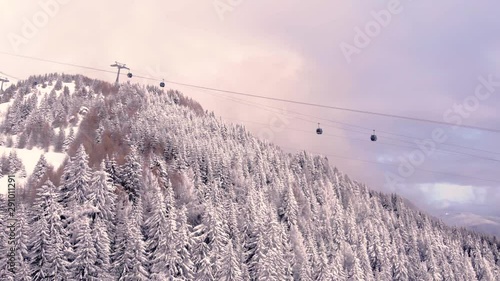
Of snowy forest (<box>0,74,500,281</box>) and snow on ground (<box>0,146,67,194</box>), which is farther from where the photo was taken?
snow on ground (<box>0,146,67,194</box>)

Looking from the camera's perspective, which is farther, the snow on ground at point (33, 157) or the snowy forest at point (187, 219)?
the snow on ground at point (33, 157)

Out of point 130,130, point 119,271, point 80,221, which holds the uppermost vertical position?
point 130,130

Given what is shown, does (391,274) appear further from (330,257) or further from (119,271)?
(119,271)

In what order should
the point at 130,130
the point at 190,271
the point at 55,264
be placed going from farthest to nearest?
the point at 130,130, the point at 190,271, the point at 55,264

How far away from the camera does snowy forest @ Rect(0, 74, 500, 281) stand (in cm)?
6044

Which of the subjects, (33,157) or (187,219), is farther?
(33,157)

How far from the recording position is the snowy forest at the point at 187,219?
6044 centimetres

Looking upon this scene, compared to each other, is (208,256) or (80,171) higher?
(80,171)

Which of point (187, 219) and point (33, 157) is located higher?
point (33, 157)

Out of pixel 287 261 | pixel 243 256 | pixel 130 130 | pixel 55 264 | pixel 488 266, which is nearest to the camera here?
pixel 55 264

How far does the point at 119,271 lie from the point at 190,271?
9914 millimetres

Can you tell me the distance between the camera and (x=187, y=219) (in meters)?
84.3

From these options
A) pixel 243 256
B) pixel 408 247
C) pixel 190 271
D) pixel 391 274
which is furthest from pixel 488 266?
pixel 190 271

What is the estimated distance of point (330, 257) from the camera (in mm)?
95438
